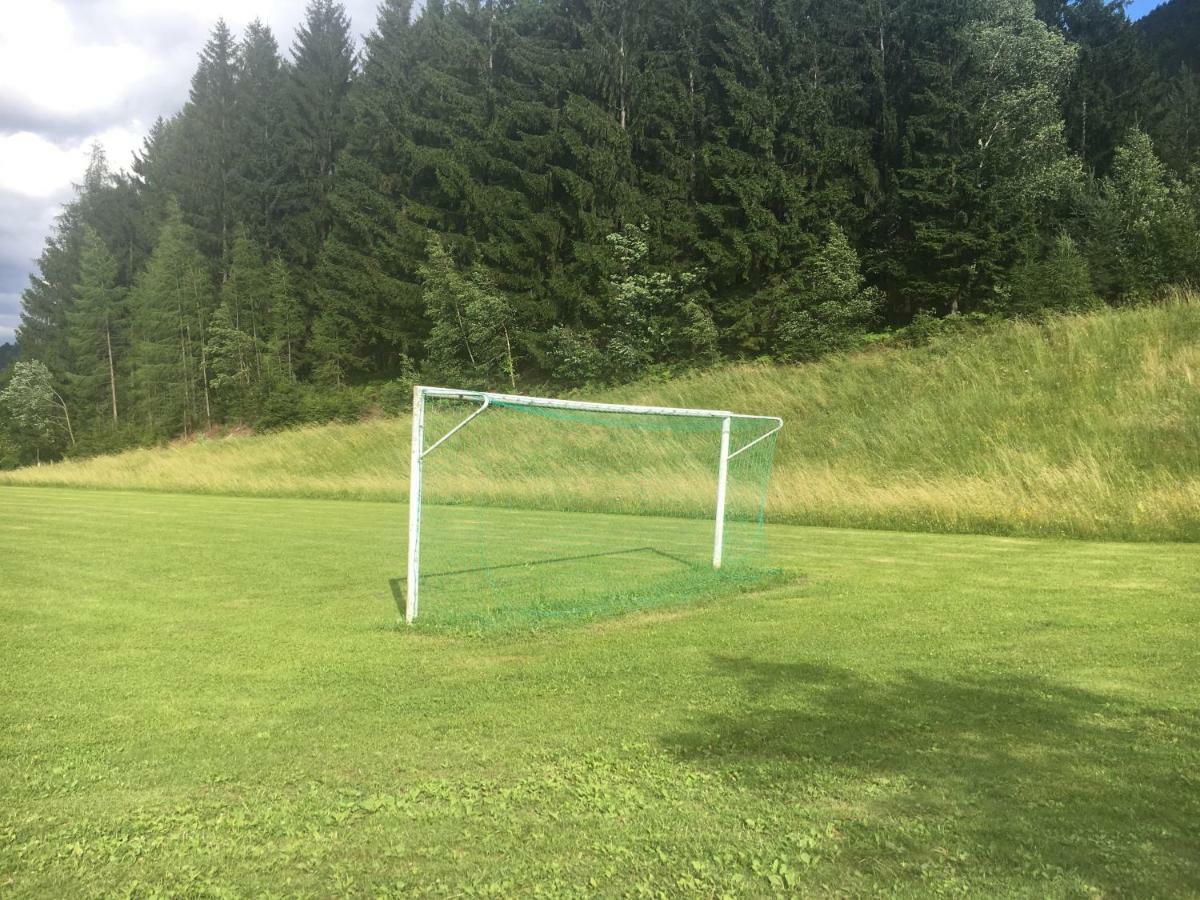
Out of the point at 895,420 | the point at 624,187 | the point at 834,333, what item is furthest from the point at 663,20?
the point at 895,420

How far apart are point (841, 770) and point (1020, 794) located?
71 cm

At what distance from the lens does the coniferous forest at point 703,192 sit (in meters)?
33.6

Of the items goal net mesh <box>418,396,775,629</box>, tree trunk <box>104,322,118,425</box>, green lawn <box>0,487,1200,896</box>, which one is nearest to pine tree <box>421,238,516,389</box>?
goal net mesh <box>418,396,775,629</box>

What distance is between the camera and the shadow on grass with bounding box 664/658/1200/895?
9.49ft

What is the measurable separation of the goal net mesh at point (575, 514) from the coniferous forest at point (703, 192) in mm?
16587

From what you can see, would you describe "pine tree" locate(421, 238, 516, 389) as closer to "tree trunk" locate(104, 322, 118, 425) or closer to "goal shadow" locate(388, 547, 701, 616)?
"goal shadow" locate(388, 547, 701, 616)

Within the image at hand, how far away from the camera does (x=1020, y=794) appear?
134 inches

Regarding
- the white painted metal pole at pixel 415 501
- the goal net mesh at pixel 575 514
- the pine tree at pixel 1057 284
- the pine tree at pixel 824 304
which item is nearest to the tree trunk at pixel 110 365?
the pine tree at pixel 824 304

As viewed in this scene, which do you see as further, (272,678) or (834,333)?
(834,333)

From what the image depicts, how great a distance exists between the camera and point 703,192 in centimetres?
3872

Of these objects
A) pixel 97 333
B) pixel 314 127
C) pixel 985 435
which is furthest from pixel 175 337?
pixel 985 435

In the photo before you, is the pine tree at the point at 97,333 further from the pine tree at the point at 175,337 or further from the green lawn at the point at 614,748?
the green lawn at the point at 614,748

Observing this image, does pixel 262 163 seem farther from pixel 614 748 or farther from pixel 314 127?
pixel 614 748

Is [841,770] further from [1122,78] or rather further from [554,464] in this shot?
[1122,78]
